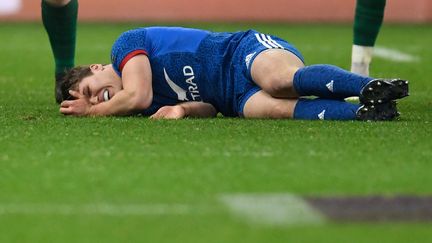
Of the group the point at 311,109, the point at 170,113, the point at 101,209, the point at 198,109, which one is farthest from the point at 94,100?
the point at 101,209

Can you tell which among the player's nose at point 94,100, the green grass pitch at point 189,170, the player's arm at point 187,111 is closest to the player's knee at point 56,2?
the green grass pitch at point 189,170

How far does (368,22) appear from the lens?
5938 mm

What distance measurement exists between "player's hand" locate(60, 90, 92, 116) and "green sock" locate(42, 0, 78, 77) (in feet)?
2.78

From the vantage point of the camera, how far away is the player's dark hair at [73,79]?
5.12 m

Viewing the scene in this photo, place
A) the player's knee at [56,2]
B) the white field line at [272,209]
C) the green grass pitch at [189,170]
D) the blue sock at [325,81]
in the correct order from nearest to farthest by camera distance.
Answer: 1. the green grass pitch at [189,170]
2. the white field line at [272,209]
3. the blue sock at [325,81]
4. the player's knee at [56,2]

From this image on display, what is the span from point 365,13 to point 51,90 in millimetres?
1814

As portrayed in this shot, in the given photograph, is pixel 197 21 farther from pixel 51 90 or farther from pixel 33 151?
pixel 33 151

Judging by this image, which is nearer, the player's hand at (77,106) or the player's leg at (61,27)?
the player's hand at (77,106)

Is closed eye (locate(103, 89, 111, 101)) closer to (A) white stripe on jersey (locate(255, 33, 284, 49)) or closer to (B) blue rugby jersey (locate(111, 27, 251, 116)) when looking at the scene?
(B) blue rugby jersey (locate(111, 27, 251, 116))

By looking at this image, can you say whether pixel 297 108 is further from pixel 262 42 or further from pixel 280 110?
pixel 262 42

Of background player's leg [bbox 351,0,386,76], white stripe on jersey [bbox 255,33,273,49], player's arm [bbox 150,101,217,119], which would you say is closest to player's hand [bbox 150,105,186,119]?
player's arm [bbox 150,101,217,119]

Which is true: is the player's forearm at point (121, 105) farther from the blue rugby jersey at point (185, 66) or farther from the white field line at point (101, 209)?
the white field line at point (101, 209)

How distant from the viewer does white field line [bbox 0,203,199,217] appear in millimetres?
3133

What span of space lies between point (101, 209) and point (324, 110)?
6.33ft
